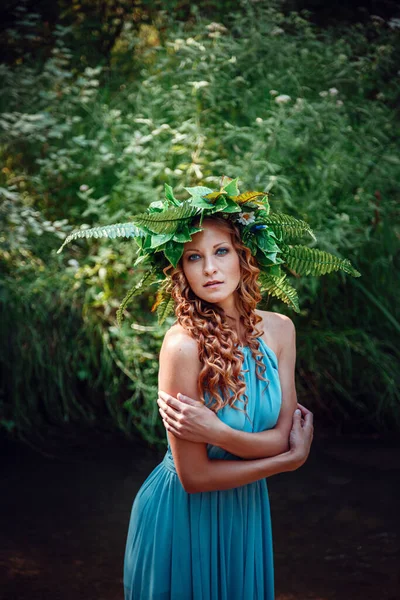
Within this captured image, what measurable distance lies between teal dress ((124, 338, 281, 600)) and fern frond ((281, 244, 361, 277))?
0.26 m

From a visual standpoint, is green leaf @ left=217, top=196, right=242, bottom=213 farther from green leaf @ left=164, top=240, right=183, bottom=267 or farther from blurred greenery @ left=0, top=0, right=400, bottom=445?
blurred greenery @ left=0, top=0, right=400, bottom=445

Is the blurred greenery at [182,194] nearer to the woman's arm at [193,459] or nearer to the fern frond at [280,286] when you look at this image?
the fern frond at [280,286]

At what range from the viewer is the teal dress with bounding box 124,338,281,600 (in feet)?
6.35

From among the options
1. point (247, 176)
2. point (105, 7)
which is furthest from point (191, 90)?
point (105, 7)

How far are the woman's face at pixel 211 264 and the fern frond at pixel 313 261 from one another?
244 mm

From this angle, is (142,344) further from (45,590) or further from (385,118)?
(385,118)

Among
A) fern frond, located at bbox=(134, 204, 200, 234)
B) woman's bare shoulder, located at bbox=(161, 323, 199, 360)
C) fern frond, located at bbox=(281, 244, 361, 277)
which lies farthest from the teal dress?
fern frond, located at bbox=(134, 204, 200, 234)

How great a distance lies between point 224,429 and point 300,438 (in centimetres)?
24

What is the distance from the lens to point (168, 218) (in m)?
1.87

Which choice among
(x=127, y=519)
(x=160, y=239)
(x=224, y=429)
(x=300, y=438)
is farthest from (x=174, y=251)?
(x=127, y=519)

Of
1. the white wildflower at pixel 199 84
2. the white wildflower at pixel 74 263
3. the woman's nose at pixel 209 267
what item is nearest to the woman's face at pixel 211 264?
the woman's nose at pixel 209 267

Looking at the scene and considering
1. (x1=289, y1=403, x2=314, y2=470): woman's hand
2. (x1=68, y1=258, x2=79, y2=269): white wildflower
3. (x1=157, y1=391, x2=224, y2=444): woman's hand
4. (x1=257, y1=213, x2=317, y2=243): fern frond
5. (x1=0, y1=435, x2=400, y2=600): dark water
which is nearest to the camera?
(x1=157, y1=391, x2=224, y2=444): woman's hand

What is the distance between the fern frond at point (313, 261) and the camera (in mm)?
2059

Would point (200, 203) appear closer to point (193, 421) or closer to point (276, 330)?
point (276, 330)
